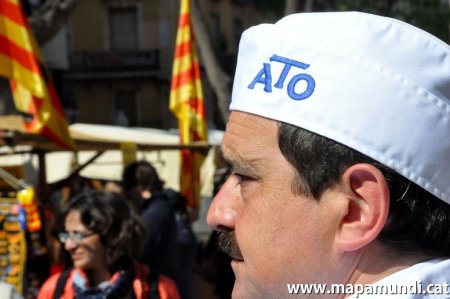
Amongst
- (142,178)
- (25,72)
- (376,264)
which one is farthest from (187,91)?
(376,264)

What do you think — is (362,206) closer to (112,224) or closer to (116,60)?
(112,224)

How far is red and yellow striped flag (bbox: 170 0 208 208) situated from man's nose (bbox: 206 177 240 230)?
588 cm

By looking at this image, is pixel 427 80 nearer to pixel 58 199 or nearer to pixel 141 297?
pixel 141 297

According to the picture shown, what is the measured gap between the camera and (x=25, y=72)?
4617mm

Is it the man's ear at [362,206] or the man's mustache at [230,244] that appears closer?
the man's ear at [362,206]

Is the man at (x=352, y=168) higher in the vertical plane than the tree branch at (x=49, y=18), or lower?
higher

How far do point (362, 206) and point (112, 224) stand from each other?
7.95ft

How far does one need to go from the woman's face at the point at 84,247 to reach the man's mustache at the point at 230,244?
209 centimetres

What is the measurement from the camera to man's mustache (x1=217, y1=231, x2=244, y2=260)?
1249 millimetres

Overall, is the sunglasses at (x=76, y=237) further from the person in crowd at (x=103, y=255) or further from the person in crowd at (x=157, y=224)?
the person in crowd at (x=157, y=224)

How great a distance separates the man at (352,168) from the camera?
1.13m

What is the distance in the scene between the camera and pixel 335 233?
114cm

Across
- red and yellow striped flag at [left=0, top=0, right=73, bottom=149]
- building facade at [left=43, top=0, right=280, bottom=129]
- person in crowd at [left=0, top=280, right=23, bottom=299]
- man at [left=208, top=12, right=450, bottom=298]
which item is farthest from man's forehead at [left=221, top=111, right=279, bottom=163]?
building facade at [left=43, top=0, right=280, bottom=129]

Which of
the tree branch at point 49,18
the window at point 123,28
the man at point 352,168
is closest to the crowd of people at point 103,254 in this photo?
the man at point 352,168
